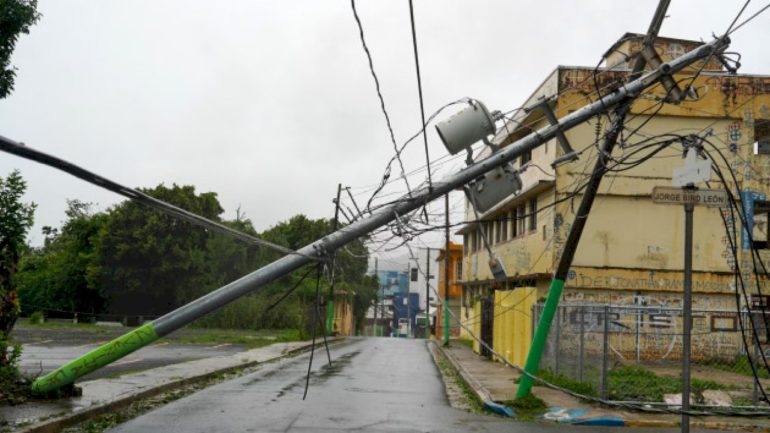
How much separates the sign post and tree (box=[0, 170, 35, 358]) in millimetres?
8104

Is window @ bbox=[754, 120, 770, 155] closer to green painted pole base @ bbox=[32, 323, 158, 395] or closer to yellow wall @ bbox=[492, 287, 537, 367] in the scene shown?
yellow wall @ bbox=[492, 287, 537, 367]

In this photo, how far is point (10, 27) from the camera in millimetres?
10438

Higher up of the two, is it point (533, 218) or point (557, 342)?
point (533, 218)

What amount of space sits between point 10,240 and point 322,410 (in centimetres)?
508

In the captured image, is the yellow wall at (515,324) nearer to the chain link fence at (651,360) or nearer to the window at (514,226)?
the chain link fence at (651,360)

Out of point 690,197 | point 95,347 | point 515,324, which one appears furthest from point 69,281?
point 690,197

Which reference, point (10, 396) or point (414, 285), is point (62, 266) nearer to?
point (10, 396)

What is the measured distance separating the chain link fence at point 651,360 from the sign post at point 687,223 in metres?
4.39

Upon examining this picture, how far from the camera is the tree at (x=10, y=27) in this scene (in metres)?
10.4

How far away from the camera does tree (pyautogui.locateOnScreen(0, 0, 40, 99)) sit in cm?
1038

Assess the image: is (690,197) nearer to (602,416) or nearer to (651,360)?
(602,416)

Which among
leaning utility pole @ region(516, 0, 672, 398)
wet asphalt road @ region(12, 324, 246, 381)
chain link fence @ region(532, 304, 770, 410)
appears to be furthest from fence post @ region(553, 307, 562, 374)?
wet asphalt road @ region(12, 324, 246, 381)

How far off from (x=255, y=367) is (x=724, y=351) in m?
11.8

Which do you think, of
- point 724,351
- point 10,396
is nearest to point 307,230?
point 724,351
